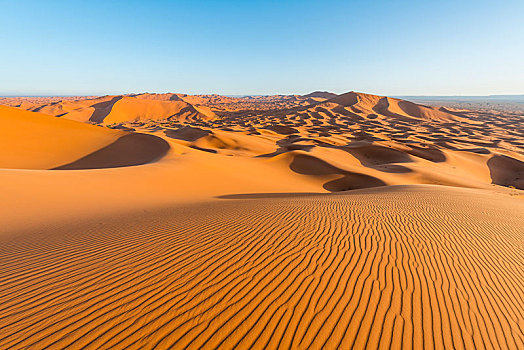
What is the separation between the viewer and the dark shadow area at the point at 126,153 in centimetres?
1660

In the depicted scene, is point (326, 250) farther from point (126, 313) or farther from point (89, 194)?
point (89, 194)

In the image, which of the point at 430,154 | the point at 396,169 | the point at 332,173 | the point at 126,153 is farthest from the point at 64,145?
the point at 430,154

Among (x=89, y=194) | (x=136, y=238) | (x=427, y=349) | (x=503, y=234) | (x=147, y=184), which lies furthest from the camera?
(x=147, y=184)

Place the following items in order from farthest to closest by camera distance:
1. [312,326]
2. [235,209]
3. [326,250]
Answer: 1. [235,209]
2. [326,250]
3. [312,326]

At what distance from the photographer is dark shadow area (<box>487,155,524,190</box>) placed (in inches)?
828

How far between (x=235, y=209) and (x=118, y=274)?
379 cm

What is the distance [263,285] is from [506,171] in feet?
104

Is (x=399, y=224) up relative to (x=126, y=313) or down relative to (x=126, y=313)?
down

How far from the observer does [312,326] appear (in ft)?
8.45

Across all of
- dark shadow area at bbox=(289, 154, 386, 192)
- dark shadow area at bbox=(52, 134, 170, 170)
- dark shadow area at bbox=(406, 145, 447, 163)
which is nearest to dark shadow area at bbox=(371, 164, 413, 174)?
dark shadow area at bbox=(289, 154, 386, 192)

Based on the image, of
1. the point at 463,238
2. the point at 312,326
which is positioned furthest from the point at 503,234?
the point at 312,326

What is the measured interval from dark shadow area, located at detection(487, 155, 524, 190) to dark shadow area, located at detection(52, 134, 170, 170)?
28555 millimetres

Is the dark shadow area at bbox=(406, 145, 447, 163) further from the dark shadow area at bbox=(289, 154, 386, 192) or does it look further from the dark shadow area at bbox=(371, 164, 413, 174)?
the dark shadow area at bbox=(289, 154, 386, 192)

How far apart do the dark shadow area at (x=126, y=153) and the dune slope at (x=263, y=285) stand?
12633 mm
